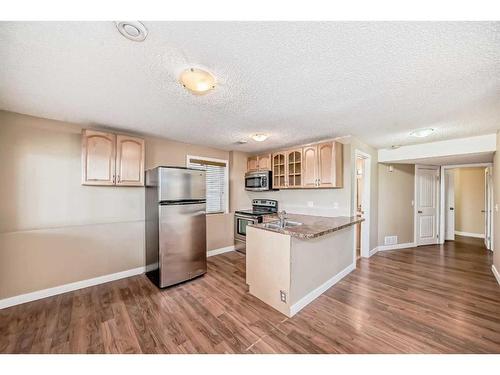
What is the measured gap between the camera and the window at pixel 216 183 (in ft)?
14.0

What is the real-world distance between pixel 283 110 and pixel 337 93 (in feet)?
1.97

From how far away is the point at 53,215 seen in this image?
2605 millimetres

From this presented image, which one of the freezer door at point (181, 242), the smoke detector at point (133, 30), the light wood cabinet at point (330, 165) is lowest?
the freezer door at point (181, 242)

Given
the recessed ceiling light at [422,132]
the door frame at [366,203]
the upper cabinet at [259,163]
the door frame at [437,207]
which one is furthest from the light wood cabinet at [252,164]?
the door frame at [437,207]

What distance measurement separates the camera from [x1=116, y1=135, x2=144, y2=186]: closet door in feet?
9.36

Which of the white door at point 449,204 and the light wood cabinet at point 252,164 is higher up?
the light wood cabinet at point 252,164

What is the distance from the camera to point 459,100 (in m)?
1.95

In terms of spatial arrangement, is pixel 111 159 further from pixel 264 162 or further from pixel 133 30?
pixel 264 162

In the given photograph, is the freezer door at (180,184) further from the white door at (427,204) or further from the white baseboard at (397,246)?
the white door at (427,204)

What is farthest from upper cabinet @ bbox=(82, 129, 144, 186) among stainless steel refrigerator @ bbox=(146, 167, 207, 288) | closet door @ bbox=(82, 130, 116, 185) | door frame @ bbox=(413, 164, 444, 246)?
door frame @ bbox=(413, 164, 444, 246)

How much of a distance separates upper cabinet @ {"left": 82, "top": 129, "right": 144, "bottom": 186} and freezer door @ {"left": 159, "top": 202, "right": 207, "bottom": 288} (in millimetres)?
777

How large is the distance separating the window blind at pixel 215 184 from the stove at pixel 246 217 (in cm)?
46

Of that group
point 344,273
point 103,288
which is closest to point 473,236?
point 344,273
